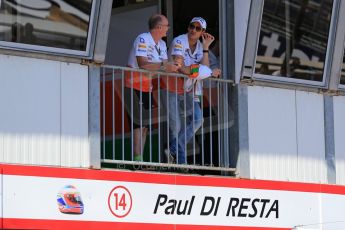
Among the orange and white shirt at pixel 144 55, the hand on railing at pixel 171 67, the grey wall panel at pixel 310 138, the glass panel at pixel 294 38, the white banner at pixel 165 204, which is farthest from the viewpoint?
the grey wall panel at pixel 310 138

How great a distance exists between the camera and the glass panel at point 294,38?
49.2ft

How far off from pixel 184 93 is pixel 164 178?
1.15 m

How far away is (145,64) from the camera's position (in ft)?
45.2

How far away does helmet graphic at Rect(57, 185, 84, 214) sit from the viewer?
12711 mm

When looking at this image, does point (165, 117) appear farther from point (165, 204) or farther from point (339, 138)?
point (339, 138)

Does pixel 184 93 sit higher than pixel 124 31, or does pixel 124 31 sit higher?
pixel 124 31

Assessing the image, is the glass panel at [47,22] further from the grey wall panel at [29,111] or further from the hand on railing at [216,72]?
the hand on railing at [216,72]

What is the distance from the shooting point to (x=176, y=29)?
1623cm

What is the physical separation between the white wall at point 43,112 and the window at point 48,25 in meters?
0.18

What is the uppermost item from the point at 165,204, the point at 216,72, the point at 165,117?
the point at 216,72

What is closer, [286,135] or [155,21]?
[155,21]

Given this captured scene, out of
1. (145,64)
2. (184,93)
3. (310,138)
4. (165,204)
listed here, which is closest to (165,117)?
(184,93)

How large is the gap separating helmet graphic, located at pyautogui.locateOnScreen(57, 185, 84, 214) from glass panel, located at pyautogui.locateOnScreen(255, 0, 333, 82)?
3216 mm

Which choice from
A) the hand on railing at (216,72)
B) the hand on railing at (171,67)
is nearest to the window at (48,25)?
the hand on railing at (171,67)
